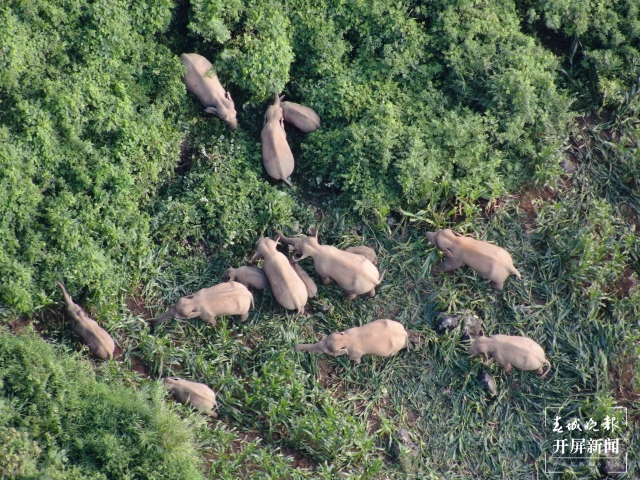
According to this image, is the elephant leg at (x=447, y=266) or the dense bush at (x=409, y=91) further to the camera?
the dense bush at (x=409, y=91)

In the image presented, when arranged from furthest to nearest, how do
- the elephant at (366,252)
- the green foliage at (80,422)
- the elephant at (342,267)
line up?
the elephant at (366,252) → the elephant at (342,267) → the green foliage at (80,422)

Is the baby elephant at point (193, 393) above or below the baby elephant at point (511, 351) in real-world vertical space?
below

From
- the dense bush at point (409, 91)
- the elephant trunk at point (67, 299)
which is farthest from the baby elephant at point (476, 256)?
the elephant trunk at point (67, 299)

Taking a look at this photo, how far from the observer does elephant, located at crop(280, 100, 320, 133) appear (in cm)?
1027

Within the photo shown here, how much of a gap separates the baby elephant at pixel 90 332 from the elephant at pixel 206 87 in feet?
10.0

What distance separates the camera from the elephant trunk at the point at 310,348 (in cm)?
935

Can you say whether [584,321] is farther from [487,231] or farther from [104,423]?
[104,423]

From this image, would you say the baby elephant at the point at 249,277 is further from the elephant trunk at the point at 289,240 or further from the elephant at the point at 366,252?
the elephant at the point at 366,252

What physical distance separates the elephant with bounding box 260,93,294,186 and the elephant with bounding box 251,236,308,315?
1124mm

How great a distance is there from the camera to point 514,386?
9734 millimetres

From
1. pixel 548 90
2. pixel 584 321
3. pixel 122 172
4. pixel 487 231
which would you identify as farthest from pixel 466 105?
pixel 122 172

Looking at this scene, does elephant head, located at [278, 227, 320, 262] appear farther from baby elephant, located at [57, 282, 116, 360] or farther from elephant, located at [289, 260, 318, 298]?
baby elephant, located at [57, 282, 116, 360]

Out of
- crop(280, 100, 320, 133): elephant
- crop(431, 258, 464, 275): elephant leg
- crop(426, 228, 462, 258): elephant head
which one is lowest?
crop(431, 258, 464, 275): elephant leg

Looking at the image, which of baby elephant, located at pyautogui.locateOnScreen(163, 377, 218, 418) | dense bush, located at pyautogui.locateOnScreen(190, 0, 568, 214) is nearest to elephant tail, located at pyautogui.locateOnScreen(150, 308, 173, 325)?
baby elephant, located at pyautogui.locateOnScreen(163, 377, 218, 418)
